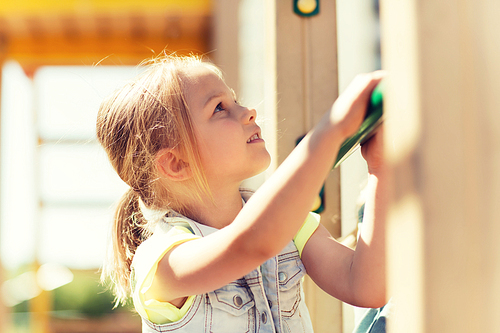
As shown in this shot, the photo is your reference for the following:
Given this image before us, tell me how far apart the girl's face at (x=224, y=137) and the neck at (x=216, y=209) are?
0.02 meters

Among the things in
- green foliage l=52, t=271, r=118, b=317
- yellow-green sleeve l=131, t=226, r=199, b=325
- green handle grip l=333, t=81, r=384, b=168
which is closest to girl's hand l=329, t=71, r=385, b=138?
green handle grip l=333, t=81, r=384, b=168

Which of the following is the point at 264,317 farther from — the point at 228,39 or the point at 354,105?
the point at 228,39

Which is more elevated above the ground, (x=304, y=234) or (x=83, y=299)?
(x=304, y=234)

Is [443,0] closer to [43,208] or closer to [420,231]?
[420,231]

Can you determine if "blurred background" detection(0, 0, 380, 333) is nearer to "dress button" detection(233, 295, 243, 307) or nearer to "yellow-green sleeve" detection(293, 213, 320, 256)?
"yellow-green sleeve" detection(293, 213, 320, 256)

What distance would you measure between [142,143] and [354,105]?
1.63 feet

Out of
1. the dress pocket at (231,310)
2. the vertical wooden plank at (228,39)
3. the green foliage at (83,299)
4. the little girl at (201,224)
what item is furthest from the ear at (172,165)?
the green foliage at (83,299)

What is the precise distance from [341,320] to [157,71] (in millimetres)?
620

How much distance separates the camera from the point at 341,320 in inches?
36.7

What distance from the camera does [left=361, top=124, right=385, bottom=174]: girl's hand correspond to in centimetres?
55

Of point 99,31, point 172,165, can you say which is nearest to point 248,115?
point 172,165

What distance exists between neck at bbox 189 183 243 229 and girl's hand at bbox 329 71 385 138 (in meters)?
0.41

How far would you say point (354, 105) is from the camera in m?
0.41

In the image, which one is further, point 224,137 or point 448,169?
point 224,137
